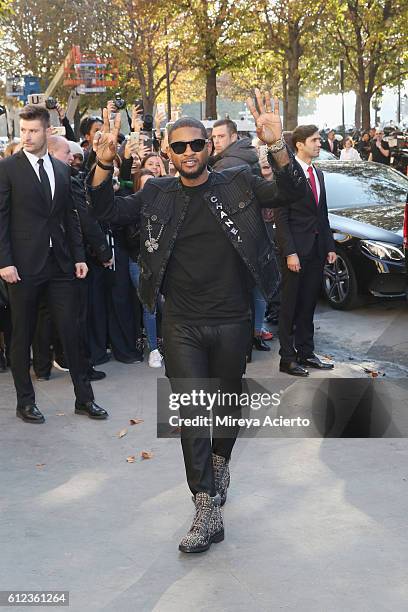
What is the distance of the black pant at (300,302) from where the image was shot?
306 inches

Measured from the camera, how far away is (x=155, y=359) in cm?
819

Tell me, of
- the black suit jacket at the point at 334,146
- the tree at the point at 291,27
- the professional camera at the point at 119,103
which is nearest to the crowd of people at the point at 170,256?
the professional camera at the point at 119,103

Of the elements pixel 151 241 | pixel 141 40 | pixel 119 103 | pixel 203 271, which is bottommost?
pixel 203 271

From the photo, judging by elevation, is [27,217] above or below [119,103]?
below

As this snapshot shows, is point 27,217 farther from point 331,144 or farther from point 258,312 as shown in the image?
point 331,144

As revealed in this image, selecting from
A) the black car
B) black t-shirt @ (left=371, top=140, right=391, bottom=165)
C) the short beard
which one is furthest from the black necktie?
black t-shirt @ (left=371, top=140, right=391, bottom=165)

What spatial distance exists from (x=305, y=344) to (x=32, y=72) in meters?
46.2

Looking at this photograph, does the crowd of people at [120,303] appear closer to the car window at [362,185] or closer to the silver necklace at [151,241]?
the car window at [362,185]

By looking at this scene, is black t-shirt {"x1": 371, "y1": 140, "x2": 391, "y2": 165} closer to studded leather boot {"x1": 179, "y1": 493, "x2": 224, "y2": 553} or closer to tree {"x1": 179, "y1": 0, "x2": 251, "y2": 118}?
tree {"x1": 179, "y1": 0, "x2": 251, "y2": 118}

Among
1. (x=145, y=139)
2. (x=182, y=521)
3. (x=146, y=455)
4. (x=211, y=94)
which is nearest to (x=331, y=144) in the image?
(x=211, y=94)

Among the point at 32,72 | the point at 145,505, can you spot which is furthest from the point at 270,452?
the point at 32,72

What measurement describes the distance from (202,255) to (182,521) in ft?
4.51

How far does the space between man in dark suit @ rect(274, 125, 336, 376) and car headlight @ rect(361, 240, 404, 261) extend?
2.19 metres

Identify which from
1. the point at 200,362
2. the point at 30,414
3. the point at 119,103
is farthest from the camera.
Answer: the point at 119,103
